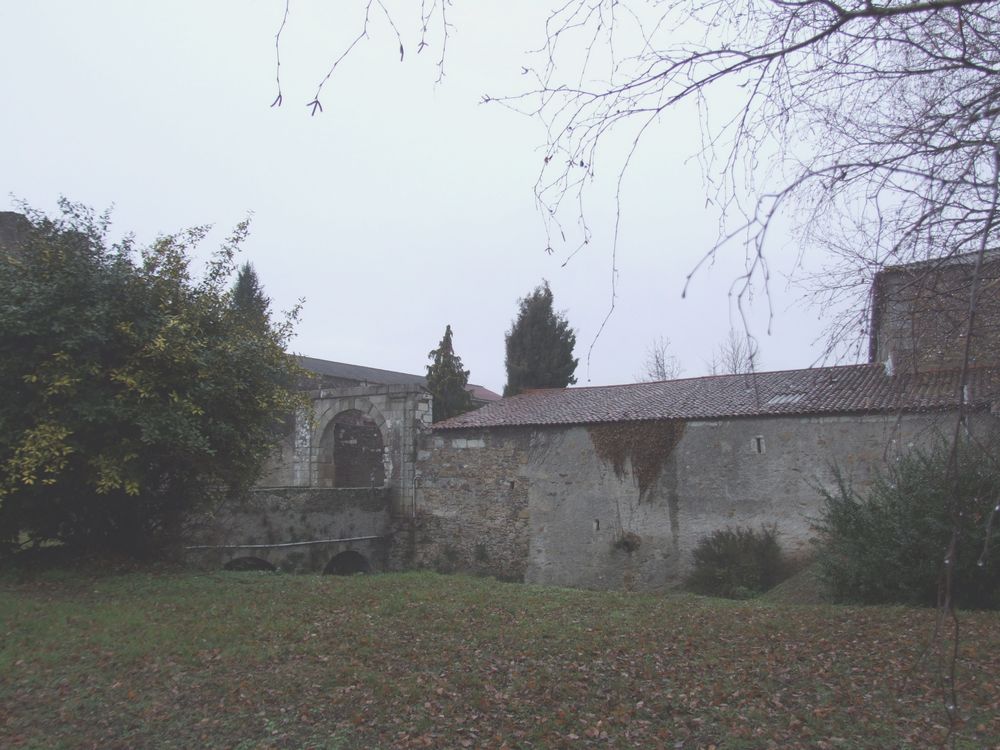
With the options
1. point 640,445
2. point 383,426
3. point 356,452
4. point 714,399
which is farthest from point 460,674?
point 356,452

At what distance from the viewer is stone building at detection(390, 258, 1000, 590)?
41.5 feet

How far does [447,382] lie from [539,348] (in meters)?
3.80

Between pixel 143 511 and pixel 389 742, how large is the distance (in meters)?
6.81

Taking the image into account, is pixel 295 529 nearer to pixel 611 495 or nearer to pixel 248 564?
pixel 248 564

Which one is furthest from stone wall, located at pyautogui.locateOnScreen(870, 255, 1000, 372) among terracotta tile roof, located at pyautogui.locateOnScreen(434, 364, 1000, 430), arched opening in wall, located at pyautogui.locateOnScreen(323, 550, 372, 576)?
arched opening in wall, located at pyautogui.locateOnScreen(323, 550, 372, 576)

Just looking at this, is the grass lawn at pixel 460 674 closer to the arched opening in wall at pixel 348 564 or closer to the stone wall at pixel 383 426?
the arched opening in wall at pixel 348 564

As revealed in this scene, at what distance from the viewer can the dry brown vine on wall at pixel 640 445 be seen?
45.9 feet

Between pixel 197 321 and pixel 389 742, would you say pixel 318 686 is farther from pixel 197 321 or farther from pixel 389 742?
pixel 197 321

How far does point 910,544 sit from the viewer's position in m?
8.53

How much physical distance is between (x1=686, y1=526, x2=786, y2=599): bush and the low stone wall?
686 cm

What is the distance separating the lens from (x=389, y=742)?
4828mm

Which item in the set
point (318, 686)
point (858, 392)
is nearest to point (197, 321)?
point (318, 686)

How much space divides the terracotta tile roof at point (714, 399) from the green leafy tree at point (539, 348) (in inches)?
366

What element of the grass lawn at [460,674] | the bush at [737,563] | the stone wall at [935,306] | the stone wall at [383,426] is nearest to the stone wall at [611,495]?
the bush at [737,563]
